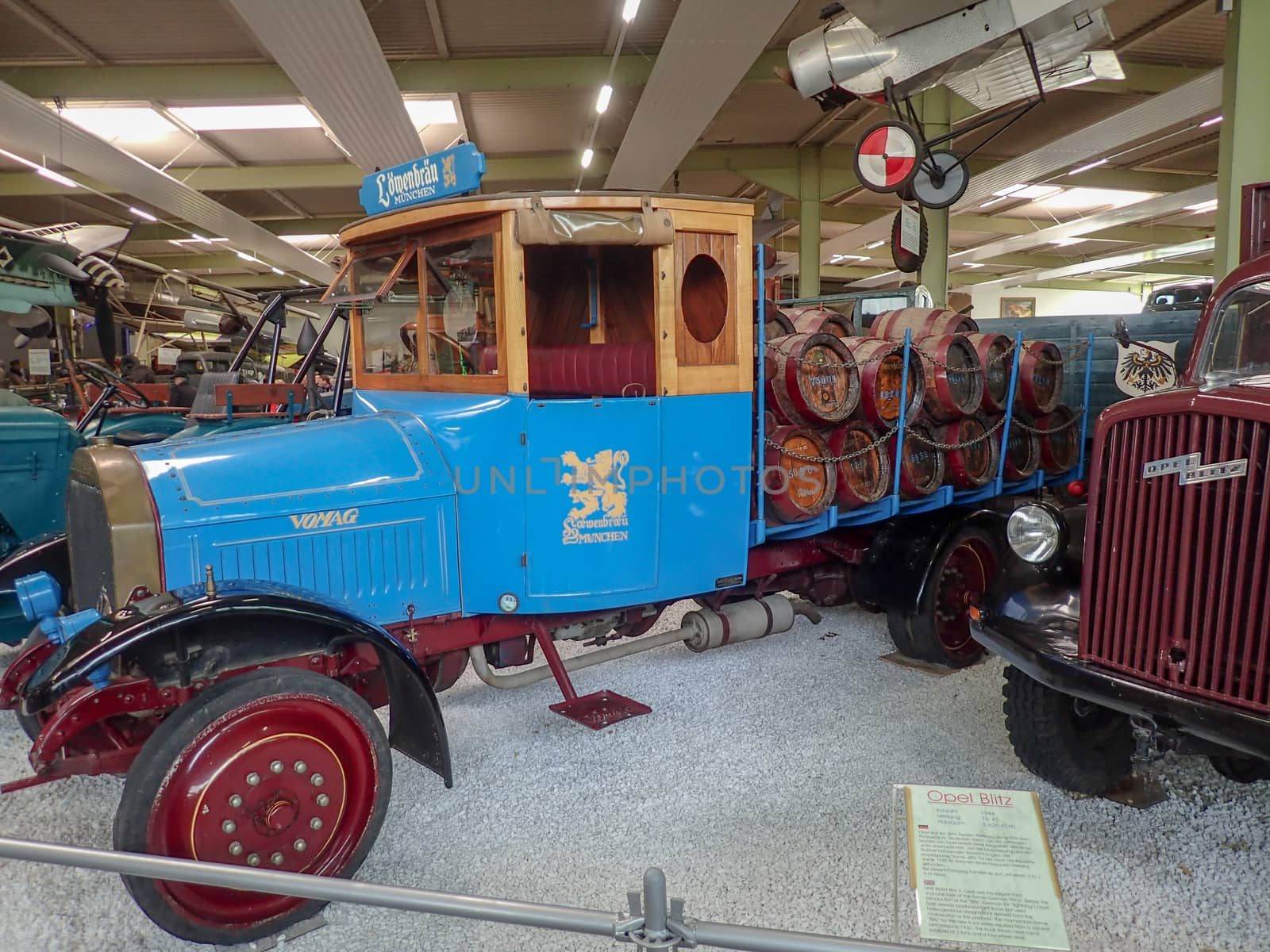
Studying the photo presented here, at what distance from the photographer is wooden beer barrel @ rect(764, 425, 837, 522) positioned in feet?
11.6

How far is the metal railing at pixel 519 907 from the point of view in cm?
133

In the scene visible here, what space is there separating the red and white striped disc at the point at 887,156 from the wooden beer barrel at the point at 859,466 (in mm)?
2651

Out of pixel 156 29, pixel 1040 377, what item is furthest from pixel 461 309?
pixel 156 29

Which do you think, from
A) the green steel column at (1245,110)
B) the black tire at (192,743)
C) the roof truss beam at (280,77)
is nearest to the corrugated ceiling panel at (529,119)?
the roof truss beam at (280,77)

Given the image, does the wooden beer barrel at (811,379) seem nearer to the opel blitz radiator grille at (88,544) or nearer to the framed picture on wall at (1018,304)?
the opel blitz radiator grille at (88,544)

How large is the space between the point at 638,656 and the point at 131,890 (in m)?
2.72

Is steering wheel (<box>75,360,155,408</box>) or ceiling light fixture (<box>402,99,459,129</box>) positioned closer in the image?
steering wheel (<box>75,360,155,408</box>)

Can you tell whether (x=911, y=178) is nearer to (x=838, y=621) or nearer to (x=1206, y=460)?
(x=838, y=621)

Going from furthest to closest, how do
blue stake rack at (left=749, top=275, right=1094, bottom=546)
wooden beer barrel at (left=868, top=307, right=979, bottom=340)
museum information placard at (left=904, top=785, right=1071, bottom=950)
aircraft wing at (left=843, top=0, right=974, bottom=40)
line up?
1. aircraft wing at (left=843, top=0, right=974, bottom=40)
2. wooden beer barrel at (left=868, top=307, right=979, bottom=340)
3. blue stake rack at (left=749, top=275, right=1094, bottom=546)
4. museum information placard at (left=904, top=785, right=1071, bottom=950)

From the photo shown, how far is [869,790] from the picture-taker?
2.98 m

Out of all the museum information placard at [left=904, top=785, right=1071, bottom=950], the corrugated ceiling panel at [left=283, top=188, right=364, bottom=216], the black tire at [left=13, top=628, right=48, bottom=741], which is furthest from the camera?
the corrugated ceiling panel at [left=283, top=188, right=364, bottom=216]

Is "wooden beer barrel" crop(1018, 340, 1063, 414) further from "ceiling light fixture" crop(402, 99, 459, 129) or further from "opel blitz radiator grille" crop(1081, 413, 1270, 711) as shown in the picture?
"ceiling light fixture" crop(402, 99, 459, 129)

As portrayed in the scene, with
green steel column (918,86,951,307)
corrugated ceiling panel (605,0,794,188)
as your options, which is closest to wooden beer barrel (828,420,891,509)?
corrugated ceiling panel (605,0,794,188)

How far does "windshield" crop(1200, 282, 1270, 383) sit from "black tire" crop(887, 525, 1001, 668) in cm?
153
